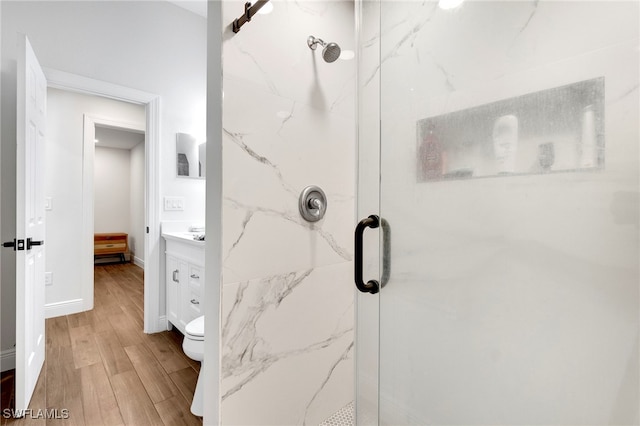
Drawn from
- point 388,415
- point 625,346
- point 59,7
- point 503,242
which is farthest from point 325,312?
point 59,7

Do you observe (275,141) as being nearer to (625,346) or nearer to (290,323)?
(290,323)

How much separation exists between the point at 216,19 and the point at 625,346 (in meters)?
1.45

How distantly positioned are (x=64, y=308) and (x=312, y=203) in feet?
10.1

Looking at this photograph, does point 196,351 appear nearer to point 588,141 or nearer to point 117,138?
point 588,141

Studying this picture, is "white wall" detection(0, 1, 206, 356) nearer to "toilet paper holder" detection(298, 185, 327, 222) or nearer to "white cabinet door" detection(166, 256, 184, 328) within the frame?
"white cabinet door" detection(166, 256, 184, 328)

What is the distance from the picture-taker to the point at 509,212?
0.72m

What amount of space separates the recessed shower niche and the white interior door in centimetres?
195

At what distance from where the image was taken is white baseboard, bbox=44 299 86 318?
114 inches

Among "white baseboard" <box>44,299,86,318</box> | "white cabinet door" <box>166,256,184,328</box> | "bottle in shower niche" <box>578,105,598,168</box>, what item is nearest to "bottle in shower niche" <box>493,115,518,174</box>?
"bottle in shower niche" <box>578,105,598,168</box>

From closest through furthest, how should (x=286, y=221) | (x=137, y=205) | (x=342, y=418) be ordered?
(x=286, y=221) < (x=342, y=418) < (x=137, y=205)

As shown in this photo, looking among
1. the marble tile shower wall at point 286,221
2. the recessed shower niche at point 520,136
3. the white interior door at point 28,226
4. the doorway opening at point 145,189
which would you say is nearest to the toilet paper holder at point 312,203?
the marble tile shower wall at point 286,221

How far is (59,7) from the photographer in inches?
87.4

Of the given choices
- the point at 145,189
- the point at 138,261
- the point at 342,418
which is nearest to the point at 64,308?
the point at 145,189

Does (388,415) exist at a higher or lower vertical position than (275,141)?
lower
